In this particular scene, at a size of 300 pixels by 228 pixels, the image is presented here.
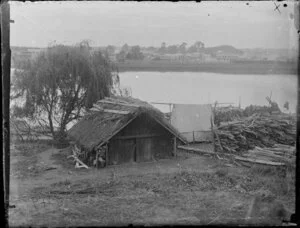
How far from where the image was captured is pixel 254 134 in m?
22.6

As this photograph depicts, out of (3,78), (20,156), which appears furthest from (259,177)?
(20,156)

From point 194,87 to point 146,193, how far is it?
21725mm

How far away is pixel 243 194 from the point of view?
39.3 feet

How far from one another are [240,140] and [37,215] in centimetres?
1696

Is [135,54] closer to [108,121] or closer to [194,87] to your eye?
[108,121]

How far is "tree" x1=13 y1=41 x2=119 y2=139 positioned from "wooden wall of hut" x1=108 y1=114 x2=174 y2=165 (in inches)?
263

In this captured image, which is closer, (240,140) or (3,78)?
(3,78)

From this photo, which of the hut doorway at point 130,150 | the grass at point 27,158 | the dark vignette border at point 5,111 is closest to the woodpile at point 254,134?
the hut doorway at point 130,150

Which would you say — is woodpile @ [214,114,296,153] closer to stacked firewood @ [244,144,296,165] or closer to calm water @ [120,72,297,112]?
calm water @ [120,72,297,112]

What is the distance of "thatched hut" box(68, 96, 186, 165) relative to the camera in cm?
1891

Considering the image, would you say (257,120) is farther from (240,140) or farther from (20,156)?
(20,156)

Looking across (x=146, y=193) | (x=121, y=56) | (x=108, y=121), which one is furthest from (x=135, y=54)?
(x=146, y=193)

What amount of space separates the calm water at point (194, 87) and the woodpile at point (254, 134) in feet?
10.2

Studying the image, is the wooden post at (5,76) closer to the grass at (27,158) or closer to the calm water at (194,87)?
the grass at (27,158)
